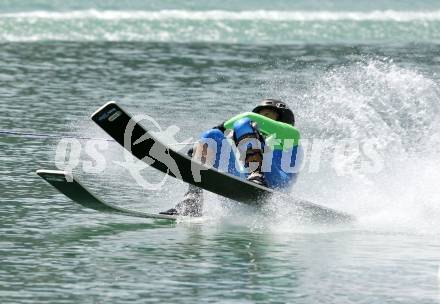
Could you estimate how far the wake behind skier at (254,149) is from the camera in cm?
1464

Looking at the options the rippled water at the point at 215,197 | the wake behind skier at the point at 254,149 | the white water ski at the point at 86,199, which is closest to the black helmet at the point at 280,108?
the wake behind skier at the point at 254,149

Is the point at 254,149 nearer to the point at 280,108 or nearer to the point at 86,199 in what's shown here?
the point at 280,108

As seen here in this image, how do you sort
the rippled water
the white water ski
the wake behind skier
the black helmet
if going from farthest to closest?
the black helmet, the wake behind skier, the white water ski, the rippled water

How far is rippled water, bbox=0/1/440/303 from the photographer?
11.8 m

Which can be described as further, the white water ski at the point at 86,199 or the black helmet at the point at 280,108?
the black helmet at the point at 280,108

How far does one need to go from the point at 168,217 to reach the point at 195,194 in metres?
0.40

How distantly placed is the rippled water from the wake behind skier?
35 cm

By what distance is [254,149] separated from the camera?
48.0ft

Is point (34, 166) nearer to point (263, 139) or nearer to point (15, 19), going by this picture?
point (263, 139)

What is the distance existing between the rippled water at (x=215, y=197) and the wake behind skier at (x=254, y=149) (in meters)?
0.35

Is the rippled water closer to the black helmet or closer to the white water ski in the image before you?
the white water ski

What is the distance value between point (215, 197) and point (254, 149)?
86cm

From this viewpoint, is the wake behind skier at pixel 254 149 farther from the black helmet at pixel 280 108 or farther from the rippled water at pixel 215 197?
the rippled water at pixel 215 197

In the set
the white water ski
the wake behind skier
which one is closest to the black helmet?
the wake behind skier
